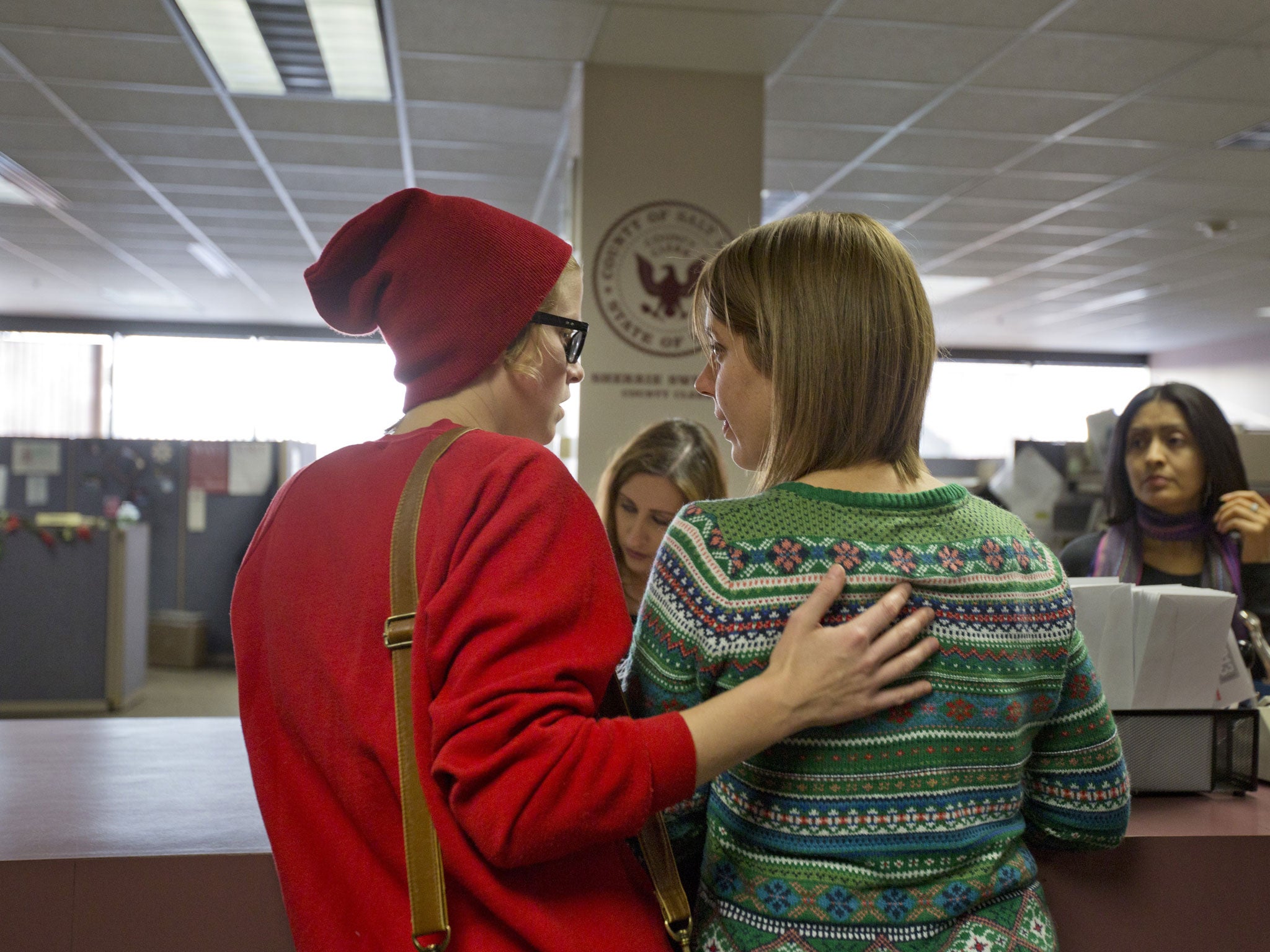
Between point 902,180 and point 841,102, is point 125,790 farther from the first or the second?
point 902,180

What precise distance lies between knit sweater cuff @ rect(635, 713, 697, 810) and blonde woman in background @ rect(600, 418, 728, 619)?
1351 millimetres

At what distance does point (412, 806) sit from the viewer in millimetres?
723

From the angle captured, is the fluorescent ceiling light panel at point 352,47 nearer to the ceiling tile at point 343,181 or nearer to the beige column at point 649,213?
the beige column at point 649,213

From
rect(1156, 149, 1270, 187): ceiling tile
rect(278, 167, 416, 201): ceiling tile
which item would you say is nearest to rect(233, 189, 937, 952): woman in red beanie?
rect(278, 167, 416, 201): ceiling tile

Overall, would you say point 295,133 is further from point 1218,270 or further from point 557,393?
point 1218,270

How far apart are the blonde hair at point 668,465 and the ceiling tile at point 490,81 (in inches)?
85.1

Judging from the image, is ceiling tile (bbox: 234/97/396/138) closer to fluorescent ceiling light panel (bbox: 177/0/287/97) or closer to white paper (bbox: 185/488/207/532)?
fluorescent ceiling light panel (bbox: 177/0/287/97)

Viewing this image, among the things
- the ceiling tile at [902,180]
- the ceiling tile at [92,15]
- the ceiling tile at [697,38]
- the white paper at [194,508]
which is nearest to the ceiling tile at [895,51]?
the ceiling tile at [697,38]

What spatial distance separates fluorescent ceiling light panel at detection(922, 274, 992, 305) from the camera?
730 centimetres

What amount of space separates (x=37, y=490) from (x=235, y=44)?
3.88 meters

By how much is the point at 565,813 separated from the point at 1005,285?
7680 mm

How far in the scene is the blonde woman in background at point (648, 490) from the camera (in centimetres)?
211

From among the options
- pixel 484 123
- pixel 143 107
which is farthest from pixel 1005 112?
Answer: pixel 143 107

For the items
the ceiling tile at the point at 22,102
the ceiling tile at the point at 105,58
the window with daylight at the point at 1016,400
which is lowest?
the window with daylight at the point at 1016,400
